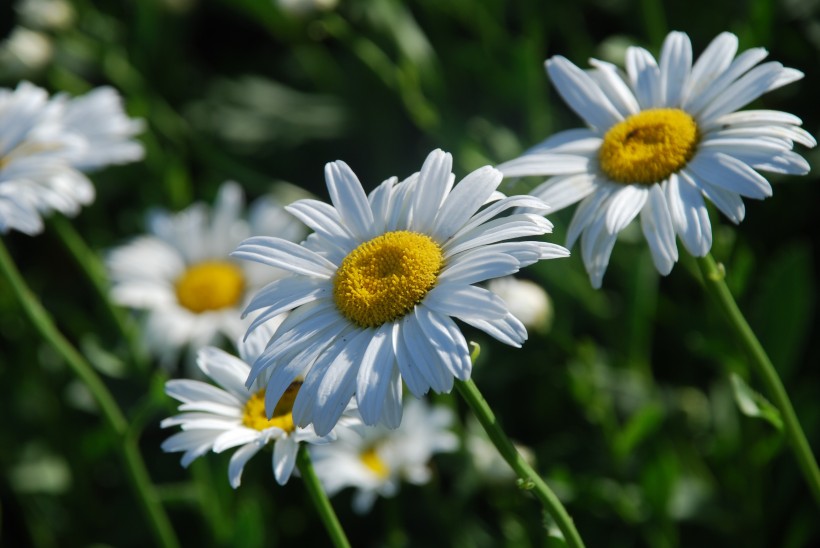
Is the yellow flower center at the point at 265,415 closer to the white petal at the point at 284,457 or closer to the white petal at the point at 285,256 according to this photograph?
the white petal at the point at 284,457

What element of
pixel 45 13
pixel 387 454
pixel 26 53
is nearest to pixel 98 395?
pixel 387 454

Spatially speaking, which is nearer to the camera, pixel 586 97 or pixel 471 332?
pixel 586 97

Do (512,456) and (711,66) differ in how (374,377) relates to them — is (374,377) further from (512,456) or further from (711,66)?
(711,66)

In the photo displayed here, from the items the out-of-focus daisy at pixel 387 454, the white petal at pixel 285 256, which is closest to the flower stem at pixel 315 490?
the white petal at pixel 285 256

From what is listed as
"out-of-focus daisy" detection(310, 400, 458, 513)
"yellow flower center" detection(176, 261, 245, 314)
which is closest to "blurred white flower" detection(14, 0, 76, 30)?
Answer: "yellow flower center" detection(176, 261, 245, 314)

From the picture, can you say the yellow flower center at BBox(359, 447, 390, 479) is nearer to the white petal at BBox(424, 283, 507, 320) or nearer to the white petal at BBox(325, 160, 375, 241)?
the white petal at BBox(325, 160, 375, 241)

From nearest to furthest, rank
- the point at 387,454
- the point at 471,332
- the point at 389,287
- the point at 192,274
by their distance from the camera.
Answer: the point at 389,287 < the point at 387,454 < the point at 192,274 < the point at 471,332
